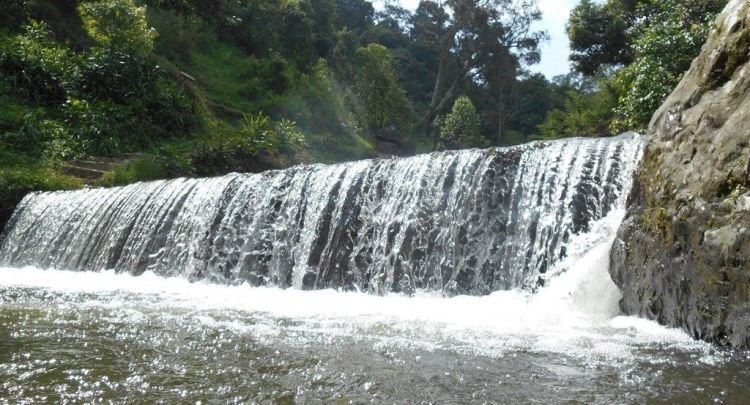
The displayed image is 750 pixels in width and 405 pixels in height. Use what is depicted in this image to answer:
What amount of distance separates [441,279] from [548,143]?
6.69 feet

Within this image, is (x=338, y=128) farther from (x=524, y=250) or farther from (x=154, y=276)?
(x=524, y=250)

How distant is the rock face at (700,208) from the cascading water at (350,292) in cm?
24

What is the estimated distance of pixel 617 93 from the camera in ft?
53.9

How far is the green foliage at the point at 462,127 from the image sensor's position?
88.8 ft

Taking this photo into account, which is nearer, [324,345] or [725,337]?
[324,345]

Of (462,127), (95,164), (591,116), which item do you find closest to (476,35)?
(462,127)

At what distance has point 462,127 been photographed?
1076 inches

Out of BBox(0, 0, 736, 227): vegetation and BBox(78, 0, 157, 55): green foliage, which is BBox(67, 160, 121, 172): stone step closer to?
BBox(0, 0, 736, 227): vegetation

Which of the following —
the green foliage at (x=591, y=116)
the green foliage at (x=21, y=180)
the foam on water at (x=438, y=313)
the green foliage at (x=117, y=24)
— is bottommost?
the foam on water at (x=438, y=313)

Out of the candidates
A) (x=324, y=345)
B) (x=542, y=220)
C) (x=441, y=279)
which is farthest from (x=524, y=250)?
(x=324, y=345)

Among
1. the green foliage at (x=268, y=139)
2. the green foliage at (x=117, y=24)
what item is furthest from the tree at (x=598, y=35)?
the green foliage at (x=117, y=24)

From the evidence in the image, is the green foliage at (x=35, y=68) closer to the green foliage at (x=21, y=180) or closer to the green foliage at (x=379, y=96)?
the green foliage at (x=21, y=180)

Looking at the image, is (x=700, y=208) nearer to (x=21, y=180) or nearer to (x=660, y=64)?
(x=660, y=64)

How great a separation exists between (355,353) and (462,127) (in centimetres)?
2497
